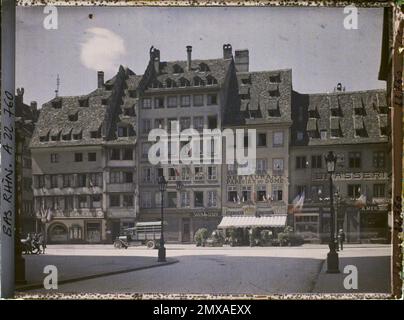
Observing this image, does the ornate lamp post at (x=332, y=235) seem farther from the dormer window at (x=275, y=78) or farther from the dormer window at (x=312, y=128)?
the dormer window at (x=275, y=78)

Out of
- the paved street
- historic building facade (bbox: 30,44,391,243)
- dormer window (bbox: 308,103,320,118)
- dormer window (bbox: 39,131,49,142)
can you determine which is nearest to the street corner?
the paved street

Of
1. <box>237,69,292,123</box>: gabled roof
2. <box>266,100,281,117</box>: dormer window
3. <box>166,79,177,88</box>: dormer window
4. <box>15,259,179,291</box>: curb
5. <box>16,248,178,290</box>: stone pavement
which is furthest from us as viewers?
<box>166,79,177,88</box>: dormer window

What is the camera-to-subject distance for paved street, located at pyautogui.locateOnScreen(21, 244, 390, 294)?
926 centimetres

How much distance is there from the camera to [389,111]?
924 cm

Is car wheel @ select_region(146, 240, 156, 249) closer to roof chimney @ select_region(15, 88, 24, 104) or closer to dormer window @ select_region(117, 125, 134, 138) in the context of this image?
dormer window @ select_region(117, 125, 134, 138)

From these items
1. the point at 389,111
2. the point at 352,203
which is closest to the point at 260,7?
the point at 389,111

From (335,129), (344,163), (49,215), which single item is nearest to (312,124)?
(335,129)

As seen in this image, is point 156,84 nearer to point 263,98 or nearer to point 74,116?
point 74,116

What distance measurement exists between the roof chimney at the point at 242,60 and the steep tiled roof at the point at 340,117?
0.74 m

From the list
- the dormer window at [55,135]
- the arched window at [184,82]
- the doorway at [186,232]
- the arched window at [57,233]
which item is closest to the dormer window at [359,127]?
the arched window at [184,82]

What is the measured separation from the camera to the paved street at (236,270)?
9258 millimetres

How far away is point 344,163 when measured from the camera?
372 inches

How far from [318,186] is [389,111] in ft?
4.38

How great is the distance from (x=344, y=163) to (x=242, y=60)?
6.18 feet
